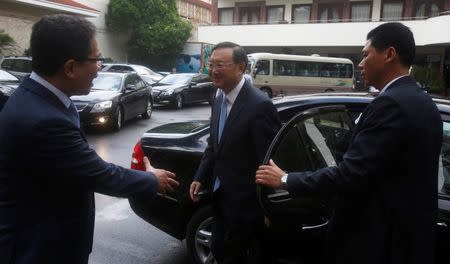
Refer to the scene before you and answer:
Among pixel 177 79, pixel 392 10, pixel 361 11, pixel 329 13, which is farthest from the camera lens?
pixel 329 13

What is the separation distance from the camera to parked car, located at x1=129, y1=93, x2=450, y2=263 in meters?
2.68

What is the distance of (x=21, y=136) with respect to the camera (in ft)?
5.72

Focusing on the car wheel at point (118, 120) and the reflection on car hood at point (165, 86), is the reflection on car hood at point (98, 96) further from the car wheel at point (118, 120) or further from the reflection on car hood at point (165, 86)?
the reflection on car hood at point (165, 86)

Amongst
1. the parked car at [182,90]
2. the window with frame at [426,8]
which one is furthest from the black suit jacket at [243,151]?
the window with frame at [426,8]

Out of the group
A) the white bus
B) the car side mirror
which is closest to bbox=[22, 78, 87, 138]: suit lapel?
the car side mirror

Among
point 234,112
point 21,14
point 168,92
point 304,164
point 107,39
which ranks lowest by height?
point 168,92

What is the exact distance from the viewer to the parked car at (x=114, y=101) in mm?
10133

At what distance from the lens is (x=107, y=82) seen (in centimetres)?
1170

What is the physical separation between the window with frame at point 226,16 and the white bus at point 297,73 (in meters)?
12.9

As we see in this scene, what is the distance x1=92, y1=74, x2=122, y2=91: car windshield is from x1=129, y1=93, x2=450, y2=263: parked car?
7.57 metres

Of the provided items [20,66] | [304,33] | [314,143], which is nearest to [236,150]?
[314,143]

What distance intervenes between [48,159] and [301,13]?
108 feet

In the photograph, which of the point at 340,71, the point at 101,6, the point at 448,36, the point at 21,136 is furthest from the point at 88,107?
the point at 101,6

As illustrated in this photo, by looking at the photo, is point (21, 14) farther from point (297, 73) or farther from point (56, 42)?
point (56, 42)
